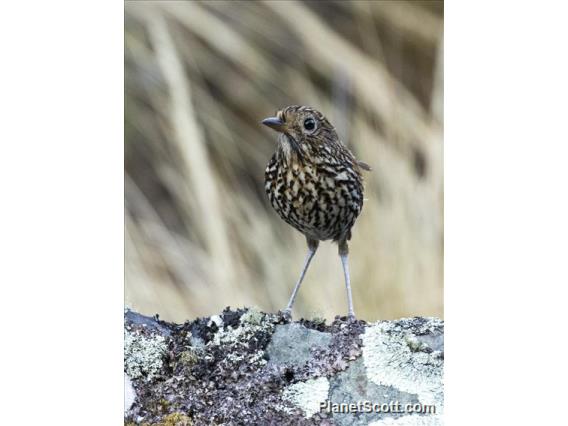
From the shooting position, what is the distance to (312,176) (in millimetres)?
6191

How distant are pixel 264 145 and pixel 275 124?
0.62m

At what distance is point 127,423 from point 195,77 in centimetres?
204

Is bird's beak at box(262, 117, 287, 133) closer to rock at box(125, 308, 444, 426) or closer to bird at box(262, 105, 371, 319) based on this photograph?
bird at box(262, 105, 371, 319)

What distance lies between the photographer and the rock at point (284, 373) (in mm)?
5672

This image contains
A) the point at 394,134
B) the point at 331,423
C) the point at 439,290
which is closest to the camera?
the point at 331,423

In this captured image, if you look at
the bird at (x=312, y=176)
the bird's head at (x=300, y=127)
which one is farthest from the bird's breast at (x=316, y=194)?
the bird's head at (x=300, y=127)

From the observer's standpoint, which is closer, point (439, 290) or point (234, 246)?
point (439, 290)

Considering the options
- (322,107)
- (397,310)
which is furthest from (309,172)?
(397,310)

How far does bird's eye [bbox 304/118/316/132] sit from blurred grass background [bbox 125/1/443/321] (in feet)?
0.60

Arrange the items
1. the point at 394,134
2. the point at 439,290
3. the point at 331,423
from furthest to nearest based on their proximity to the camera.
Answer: the point at 394,134 → the point at 439,290 → the point at 331,423

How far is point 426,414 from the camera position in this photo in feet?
18.9

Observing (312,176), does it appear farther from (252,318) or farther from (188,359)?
(188,359)

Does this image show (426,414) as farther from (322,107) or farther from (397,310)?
(322,107)

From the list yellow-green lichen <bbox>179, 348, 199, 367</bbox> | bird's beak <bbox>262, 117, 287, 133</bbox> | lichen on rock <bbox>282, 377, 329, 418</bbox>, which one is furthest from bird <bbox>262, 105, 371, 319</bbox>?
yellow-green lichen <bbox>179, 348, 199, 367</bbox>
